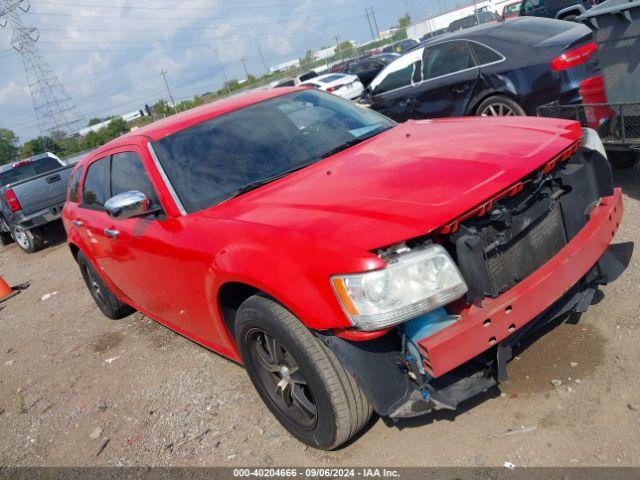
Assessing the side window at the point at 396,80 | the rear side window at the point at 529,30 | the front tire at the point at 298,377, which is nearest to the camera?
the front tire at the point at 298,377

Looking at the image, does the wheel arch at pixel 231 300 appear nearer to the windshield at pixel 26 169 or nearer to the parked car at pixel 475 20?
the windshield at pixel 26 169

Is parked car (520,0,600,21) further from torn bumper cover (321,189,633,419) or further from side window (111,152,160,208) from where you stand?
torn bumper cover (321,189,633,419)

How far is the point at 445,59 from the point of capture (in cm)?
742

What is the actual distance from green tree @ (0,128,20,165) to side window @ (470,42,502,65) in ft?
219

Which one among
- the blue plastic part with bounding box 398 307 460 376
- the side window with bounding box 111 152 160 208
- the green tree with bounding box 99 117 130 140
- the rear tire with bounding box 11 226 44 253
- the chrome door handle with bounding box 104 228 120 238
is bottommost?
the rear tire with bounding box 11 226 44 253

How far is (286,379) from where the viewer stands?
2.86 meters

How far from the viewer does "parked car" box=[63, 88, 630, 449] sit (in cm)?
226

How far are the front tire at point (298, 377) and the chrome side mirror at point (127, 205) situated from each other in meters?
0.95

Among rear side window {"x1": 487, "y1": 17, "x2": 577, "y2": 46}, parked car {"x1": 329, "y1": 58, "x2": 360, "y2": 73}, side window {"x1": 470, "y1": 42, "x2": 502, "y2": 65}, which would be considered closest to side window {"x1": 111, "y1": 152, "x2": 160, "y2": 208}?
side window {"x1": 470, "y1": 42, "x2": 502, "y2": 65}

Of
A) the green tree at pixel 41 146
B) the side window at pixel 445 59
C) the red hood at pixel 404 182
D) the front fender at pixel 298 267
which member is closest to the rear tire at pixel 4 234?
the side window at pixel 445 59

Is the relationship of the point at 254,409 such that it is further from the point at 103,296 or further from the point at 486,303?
the point at 103,296

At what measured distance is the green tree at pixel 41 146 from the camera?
53156 mm

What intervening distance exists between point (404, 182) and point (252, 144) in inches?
49.9

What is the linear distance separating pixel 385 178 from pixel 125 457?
2.22 metres
